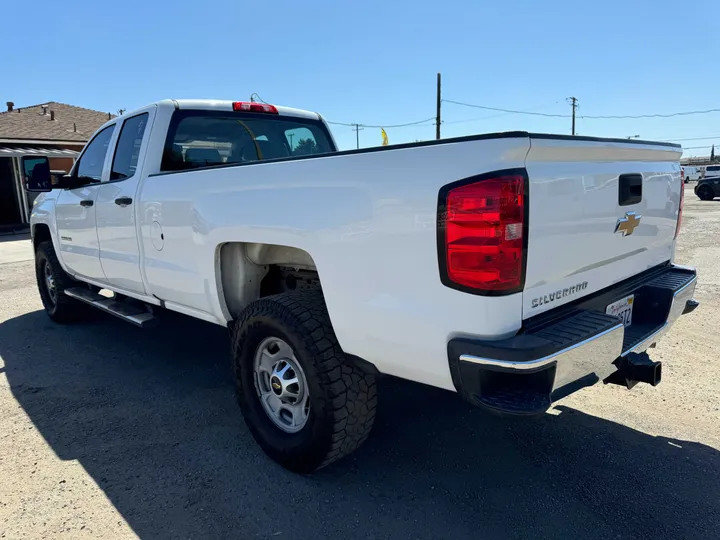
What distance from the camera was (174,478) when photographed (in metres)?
2.81

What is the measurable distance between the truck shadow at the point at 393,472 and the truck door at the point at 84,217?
1.17 m

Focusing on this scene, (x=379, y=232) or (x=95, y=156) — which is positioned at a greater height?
(x=95, y=156)

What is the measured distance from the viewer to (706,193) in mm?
26281

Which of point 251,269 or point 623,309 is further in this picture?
point 251,269

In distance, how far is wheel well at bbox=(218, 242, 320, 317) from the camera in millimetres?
3104

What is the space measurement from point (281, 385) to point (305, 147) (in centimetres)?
265

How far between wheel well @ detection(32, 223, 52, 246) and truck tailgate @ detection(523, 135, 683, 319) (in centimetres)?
550

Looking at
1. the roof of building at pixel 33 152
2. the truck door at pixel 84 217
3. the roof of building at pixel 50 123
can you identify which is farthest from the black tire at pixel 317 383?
the roof of building at pixel 50 123

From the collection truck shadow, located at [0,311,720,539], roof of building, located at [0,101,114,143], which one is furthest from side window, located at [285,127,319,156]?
roof of building, located at [0,101,114,143]

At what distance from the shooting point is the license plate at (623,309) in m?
2.74

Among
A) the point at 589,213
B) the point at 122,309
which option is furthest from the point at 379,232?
the point at 122,309

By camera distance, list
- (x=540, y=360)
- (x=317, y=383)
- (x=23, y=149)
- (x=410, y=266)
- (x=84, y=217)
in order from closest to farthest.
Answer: (x=540, y=360) < (x=410, y=266) < (x=317, y=383) < (x=84, y=217) < (x=23, y=149)

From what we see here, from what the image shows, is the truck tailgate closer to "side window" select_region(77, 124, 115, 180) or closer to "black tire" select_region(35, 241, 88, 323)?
"side window" select_region(77, 124, 115, 180)

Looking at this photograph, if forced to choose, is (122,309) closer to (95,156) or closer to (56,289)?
(95,156)
